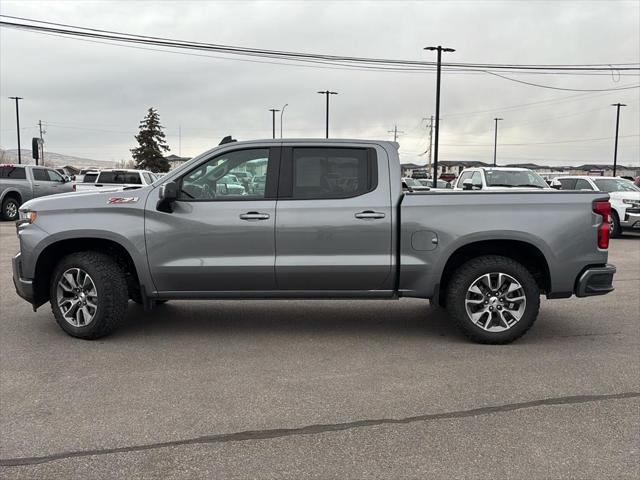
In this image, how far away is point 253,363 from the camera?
16.4 ft

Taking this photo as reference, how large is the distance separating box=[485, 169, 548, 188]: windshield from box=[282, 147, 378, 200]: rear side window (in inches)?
430

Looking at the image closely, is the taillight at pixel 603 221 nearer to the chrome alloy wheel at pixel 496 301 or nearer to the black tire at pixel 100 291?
the chrome alloy wheel at pixel 496 301

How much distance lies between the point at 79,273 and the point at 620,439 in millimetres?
4761

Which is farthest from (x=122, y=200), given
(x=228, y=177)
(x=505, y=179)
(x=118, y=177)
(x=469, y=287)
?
(x=118, y=177)

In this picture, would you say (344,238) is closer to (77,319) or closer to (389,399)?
(389,399)

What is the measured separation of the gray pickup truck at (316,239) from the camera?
545cm

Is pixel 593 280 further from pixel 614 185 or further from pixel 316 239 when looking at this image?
pixel 614 185

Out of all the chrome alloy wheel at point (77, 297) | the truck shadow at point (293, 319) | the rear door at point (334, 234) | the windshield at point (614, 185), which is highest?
the windshield at point (614, 185)

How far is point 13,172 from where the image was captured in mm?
20547

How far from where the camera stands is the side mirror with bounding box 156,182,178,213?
534cm

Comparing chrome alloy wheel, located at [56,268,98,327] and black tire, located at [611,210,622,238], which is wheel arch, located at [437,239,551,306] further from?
black tire, located at [611,210,622,238]

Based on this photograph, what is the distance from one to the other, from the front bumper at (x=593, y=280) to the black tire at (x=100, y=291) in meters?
4.39

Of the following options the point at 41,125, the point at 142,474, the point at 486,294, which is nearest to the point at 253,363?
the point at 142,474

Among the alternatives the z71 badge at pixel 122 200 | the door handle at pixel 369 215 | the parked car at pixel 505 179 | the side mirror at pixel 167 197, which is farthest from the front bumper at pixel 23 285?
the parked car at pixel 505 179
